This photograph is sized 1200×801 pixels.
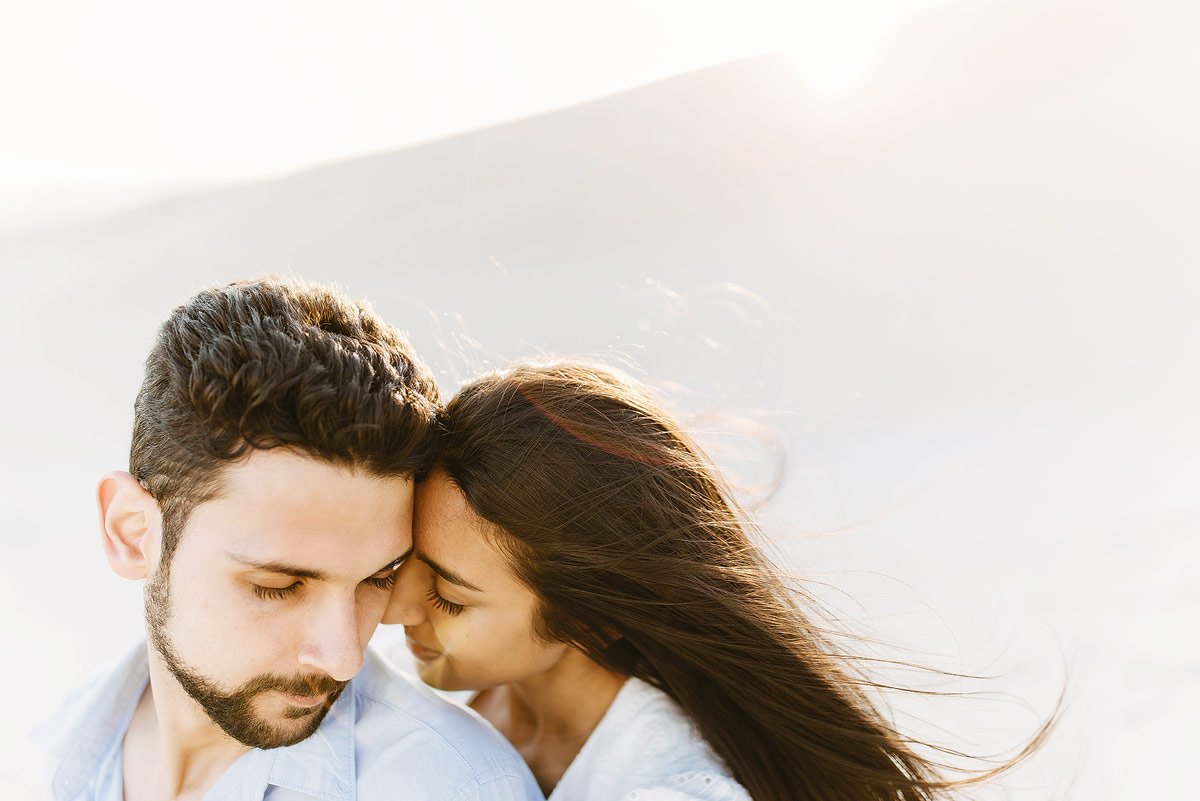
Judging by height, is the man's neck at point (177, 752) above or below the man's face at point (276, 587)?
below

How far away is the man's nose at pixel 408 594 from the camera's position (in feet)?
7.82

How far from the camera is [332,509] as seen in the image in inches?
74.2

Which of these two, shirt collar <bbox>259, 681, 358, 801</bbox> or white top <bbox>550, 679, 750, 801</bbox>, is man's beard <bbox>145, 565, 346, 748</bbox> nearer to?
shirt collar <bbox>259, 681, 358, 801</bbox>

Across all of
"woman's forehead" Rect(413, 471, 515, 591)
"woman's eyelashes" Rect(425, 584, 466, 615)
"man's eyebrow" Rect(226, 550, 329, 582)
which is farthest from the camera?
"woman's eyelashes" Rect(425, 584, 466, 615)

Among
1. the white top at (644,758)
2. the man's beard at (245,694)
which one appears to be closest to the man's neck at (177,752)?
the man's beard at (245,694)

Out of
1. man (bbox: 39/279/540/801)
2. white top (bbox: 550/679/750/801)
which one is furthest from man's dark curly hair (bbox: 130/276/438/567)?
white top (bbox: 550/679/750/801)

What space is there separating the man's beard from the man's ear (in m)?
0.06

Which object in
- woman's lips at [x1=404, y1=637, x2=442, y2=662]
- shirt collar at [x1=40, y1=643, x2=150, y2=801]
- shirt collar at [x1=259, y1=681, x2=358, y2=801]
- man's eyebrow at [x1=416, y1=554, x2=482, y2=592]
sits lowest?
shirt collar at [x1=40, y1=643, x2=150, y2=801]

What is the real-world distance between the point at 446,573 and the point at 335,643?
0.44 meters

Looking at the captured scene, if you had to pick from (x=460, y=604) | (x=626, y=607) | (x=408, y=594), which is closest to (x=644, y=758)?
(x=626, y=607)

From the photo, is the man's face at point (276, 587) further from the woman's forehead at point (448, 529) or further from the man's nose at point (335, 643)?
the woman's forehead at point (448, 529)

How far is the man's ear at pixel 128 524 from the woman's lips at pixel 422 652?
0.71 m

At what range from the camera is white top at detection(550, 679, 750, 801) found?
223 cm

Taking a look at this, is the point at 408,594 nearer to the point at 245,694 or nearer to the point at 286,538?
the point at 245,694
